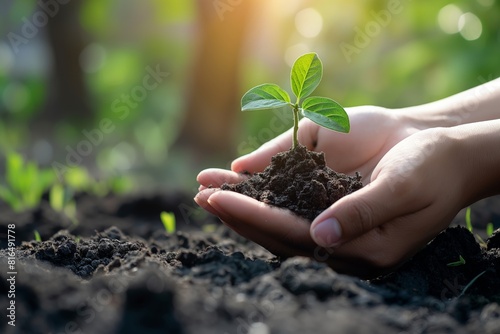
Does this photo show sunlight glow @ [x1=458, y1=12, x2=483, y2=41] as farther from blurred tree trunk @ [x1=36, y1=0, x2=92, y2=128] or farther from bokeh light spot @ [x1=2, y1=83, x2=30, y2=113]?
bokeh light spot @ [x1=2, y1=83, x2=30, y2=113]

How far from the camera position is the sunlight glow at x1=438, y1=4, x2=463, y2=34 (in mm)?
4488

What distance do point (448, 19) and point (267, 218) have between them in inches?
147

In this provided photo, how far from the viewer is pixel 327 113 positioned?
1.54 meters

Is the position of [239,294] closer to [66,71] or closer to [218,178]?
[218,178]

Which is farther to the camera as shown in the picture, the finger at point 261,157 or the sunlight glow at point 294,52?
the sunlight glow at point 294,52

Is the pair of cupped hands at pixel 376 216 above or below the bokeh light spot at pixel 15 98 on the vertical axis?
above

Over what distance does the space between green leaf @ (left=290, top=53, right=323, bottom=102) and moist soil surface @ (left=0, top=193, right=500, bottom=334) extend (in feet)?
1.51

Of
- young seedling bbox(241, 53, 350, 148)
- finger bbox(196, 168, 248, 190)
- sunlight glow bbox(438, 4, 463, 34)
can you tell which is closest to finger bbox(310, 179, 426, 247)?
young seedling bbox(241, 53, 350, 148)

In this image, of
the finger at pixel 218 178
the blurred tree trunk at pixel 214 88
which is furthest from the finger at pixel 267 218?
the blurred tree trunk at pixel 214 88

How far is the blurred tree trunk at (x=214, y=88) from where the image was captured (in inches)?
192

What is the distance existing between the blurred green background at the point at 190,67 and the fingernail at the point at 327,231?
2313 millimetres

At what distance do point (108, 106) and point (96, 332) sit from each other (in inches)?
215

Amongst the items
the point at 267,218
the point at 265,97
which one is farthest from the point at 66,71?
the point at 267,218

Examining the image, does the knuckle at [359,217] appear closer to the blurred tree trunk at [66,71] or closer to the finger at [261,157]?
the finger at [261,157]
